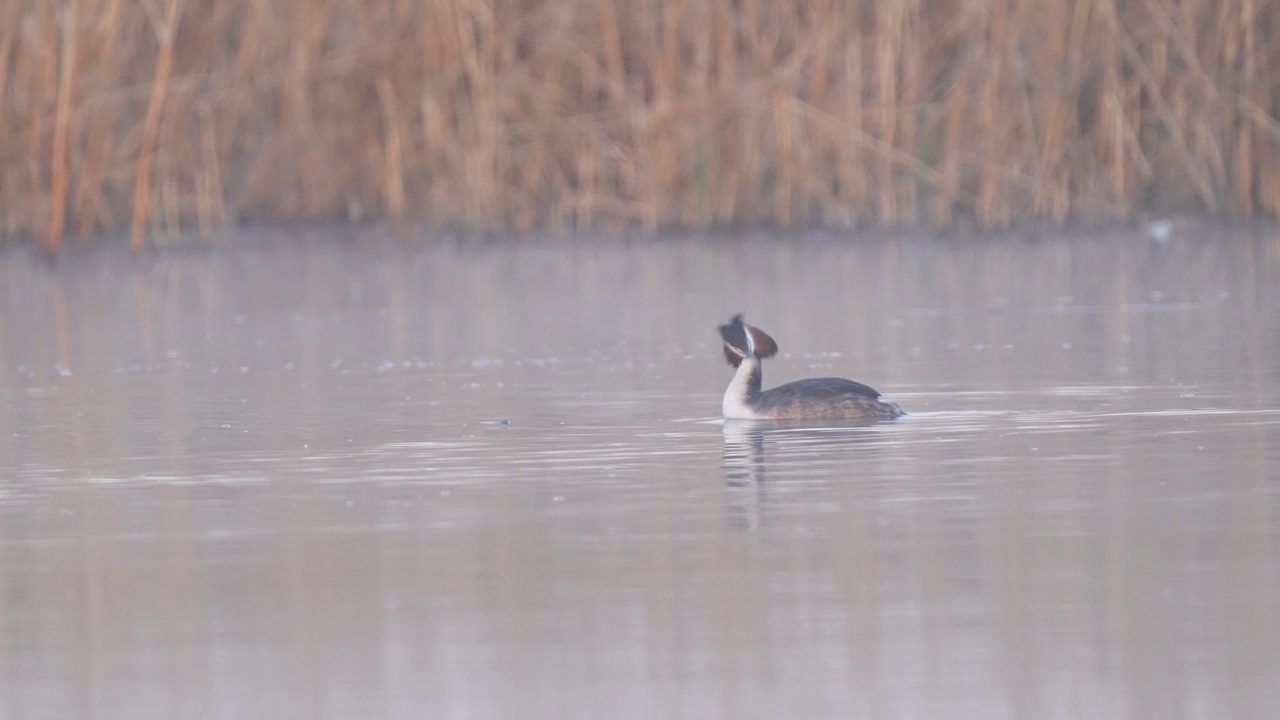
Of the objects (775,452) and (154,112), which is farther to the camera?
(154,112)

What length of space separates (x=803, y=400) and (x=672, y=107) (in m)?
9.91

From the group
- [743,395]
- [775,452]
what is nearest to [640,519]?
[775,452]

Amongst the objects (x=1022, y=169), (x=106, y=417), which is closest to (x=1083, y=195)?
(x=1022, y=169)

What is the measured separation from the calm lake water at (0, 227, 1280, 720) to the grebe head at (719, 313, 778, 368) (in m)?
0.28

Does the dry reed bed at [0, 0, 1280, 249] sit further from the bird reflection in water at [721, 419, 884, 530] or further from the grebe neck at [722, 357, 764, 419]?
the bird reflection in water at [721, 419, 884, 530]

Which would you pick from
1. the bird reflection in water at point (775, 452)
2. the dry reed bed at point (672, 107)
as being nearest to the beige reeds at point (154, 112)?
the dry reed bed at point (672, 107)

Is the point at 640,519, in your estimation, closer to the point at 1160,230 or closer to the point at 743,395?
the point at 743,395

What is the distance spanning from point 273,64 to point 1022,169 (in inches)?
211

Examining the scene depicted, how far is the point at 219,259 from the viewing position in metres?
17.4

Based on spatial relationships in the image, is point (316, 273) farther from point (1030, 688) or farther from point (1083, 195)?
point (1030, 688)

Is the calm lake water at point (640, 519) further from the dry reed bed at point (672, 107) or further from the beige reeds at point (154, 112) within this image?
the dry reed bed at point (672, 107)

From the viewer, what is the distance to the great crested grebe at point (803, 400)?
7.77 metres

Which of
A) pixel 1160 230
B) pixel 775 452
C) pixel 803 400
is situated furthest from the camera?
pixel 1160 230

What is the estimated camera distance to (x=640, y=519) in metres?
5.82
